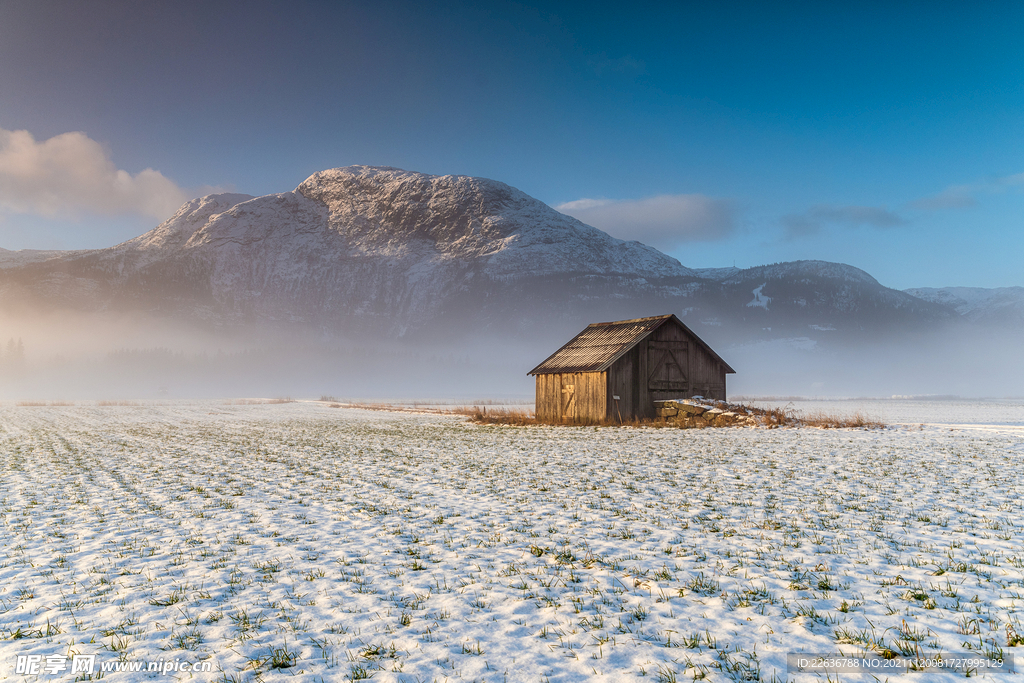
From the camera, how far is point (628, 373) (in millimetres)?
36156

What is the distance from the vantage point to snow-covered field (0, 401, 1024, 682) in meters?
5.71

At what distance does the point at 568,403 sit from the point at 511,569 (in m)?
30.4

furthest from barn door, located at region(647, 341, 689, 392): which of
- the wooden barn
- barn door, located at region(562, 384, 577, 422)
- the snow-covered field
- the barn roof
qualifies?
the snow-covered field

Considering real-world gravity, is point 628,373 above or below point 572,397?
above

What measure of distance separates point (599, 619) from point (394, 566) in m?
3.51

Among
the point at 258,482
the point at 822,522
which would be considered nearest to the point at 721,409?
the point at 822,522

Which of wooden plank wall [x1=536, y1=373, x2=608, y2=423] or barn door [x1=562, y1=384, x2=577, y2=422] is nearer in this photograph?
wooden plank wall [x1=536, y1=373, x2=608, y2=423]

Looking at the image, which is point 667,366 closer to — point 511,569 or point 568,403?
point 568,403

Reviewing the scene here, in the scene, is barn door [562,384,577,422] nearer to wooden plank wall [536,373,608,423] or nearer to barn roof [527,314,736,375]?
wooden plank wall [536,373,608,423]

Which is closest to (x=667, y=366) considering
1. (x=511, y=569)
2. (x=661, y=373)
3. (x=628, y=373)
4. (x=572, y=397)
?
(x=661, y=373)

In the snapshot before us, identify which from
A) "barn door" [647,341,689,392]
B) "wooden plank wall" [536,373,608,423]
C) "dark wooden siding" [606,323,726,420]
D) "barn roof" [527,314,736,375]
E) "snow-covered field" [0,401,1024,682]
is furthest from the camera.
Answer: "barn door" [647,341,689,392]

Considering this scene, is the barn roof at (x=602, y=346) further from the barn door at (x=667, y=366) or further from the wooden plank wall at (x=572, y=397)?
the barn door at (x=667, y=366)

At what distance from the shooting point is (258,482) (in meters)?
15.7

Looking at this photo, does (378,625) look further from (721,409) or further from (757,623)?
(721,409)
